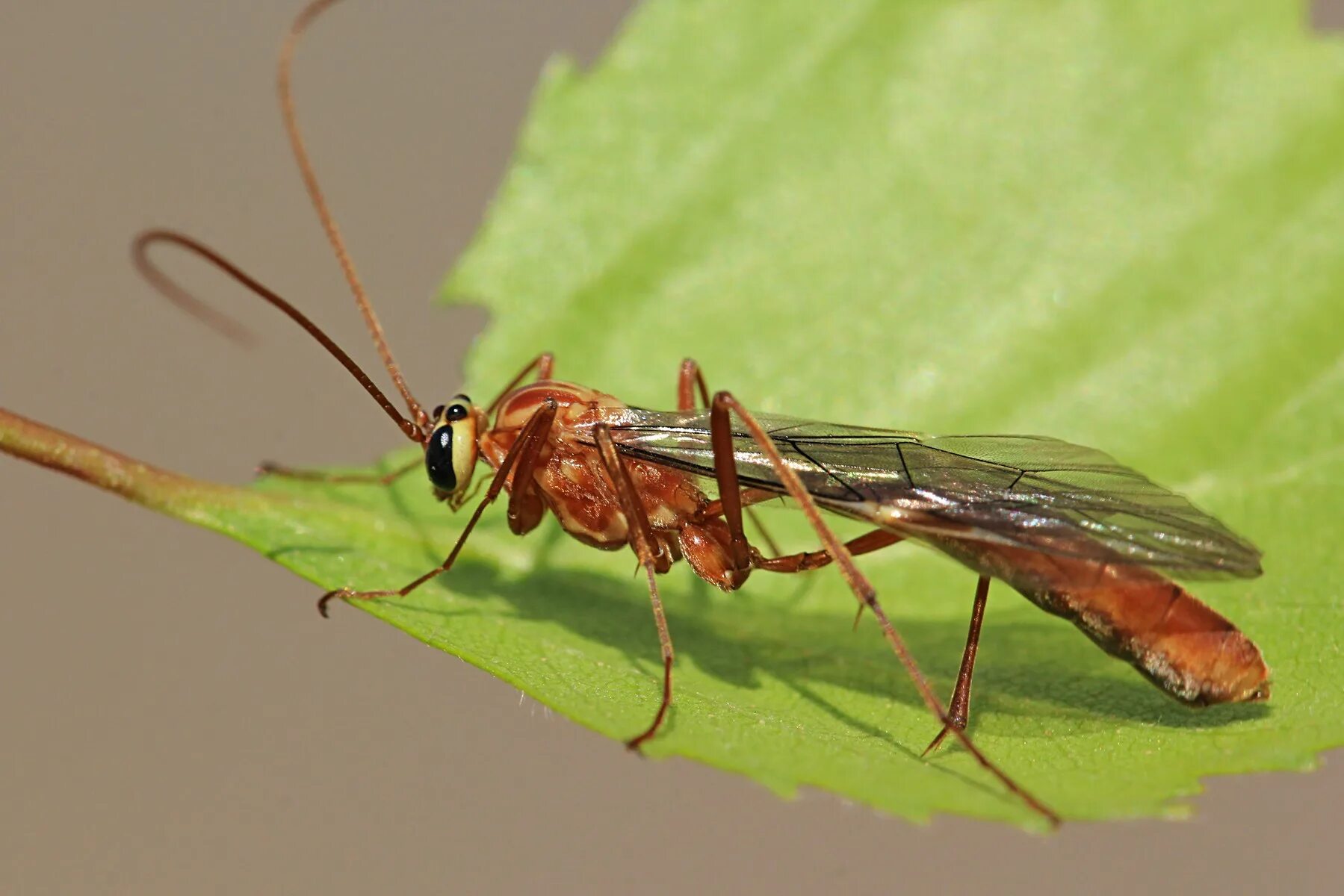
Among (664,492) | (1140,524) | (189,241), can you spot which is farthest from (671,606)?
(189,241)

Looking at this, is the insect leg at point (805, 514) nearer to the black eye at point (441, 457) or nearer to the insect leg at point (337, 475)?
the black eye at point (441, 457)

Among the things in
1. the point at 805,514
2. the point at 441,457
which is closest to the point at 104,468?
the point at 441,457

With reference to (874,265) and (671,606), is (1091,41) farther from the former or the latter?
(671,606)

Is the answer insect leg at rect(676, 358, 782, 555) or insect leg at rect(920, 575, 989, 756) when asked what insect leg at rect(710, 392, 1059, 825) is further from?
insect leg at rect(676, 358, 782, 555)

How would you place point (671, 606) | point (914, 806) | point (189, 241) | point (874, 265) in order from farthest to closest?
point (874, 265), point (671, 606), point (189, 241), point (914, 806)

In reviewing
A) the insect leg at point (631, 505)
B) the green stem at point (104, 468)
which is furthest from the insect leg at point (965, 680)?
the green stem at point (104, 468)
